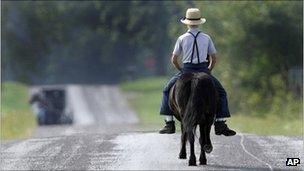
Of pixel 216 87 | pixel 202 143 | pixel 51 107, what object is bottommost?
pixel 51 107

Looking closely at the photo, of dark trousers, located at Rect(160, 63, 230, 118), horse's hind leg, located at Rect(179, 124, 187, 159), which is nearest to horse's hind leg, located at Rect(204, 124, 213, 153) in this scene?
dark trousers, located at Rect(160, 63, 230, 118)

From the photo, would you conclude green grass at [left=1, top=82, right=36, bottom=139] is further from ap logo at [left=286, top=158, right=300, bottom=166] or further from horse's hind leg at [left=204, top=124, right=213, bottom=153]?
ap logo at [left=286, top=158, right=300, bottom=166]

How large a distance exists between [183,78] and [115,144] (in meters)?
3.97

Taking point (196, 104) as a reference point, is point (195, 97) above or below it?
above

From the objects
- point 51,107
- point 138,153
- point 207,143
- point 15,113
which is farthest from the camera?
point 51,107

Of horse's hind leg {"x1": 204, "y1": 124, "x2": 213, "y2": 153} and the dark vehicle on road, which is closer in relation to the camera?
horse's hind leg {"x1": 204, "y1": 124, "x2": 213, "y2": 153}

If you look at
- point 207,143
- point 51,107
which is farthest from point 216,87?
point 51,107

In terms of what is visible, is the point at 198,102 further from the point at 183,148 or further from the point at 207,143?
the point at 183,148

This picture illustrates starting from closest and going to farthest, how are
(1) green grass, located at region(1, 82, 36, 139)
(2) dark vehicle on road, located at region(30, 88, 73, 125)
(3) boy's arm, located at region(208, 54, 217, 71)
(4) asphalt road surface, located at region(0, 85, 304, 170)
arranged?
1. (4) asphalt road surface, located at region(0, 85, 304, 170)
2. (3) boy's arm, located at region(208, 54, 217, 71)
3. (1) green grass, located at region(1, 82, 36, 139)
4. (2) dark vehicle on road, located at region(30, 88, 73, 125)

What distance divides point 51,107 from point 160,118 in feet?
23.3

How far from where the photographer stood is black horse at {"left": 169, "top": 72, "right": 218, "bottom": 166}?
14023mm

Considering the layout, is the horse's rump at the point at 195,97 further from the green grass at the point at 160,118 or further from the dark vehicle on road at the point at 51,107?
the dark vehicle on road at the point at 51,107

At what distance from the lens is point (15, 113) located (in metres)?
45.8

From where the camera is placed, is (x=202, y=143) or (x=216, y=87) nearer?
(x=202, y=143)
